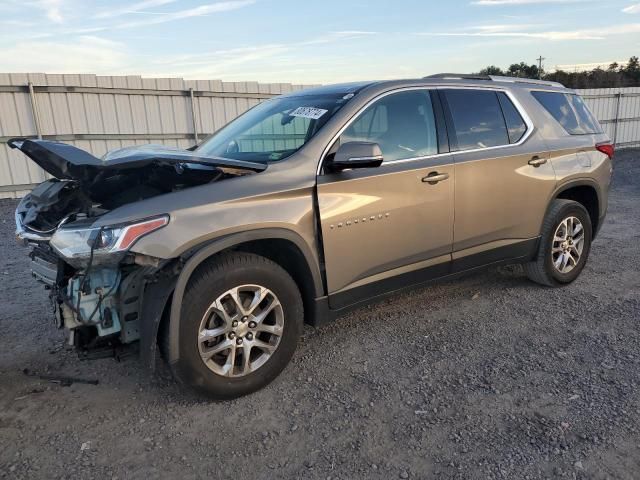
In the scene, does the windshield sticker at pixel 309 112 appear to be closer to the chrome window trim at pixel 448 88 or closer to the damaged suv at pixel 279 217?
the damaged suv at pixel 279 217

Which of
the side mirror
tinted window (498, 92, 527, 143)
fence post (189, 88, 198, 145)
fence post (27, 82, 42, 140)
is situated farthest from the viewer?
fence post (189, 88, 198, 145)

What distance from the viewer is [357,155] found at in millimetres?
3160

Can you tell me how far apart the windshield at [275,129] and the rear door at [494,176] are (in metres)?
1.05

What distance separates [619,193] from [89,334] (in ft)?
36.5

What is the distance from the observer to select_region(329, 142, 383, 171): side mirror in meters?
3.16

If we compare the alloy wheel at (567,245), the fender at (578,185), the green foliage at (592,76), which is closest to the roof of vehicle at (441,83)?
the fender at (578,185)

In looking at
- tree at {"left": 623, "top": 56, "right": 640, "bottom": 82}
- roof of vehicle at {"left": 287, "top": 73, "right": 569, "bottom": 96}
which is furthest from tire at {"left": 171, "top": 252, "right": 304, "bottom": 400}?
tree at {"left": 623, "top": 56, "right": 640, "bottom": 82}

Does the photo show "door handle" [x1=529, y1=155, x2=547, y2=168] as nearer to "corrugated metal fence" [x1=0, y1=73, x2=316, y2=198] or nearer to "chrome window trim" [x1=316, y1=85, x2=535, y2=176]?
"chrome window trim" [x1=316, y1=85, x2=535, y2=176]

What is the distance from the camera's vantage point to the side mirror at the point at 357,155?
10.4 feet

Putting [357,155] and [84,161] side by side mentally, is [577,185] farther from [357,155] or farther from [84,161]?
[84,161]

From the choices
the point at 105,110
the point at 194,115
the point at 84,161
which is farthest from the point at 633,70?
the point at 84,161

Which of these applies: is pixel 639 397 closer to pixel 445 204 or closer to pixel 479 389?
pixel 479 389

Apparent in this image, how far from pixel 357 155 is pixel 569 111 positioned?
294 cm

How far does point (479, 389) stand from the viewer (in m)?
3.14
